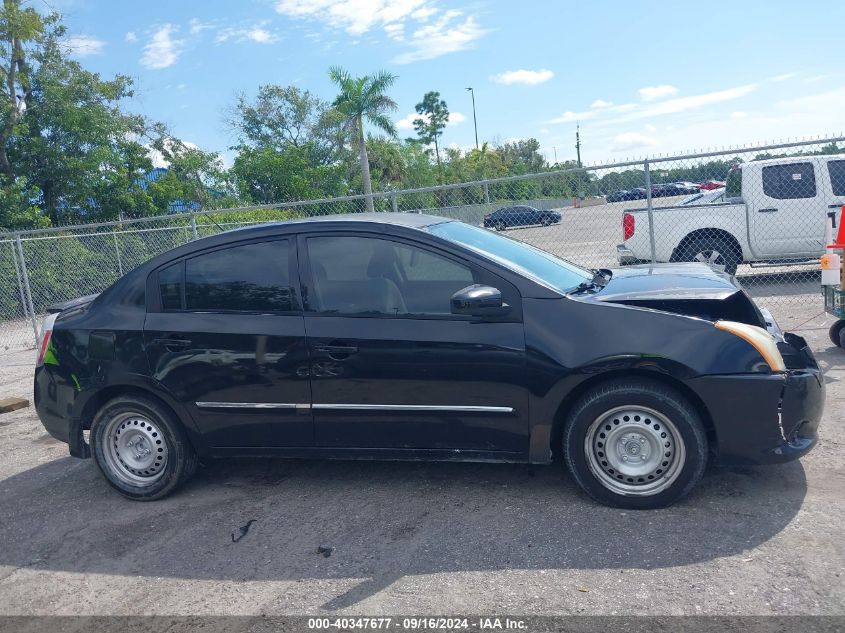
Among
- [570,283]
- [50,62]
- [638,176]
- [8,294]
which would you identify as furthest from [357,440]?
[50,62]

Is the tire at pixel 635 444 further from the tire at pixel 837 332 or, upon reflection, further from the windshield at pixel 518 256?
the tire at pixel 837 332

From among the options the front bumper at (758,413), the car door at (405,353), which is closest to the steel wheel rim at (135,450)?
the car door at (405,353)

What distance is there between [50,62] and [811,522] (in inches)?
960

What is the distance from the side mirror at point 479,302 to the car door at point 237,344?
1.00 meters

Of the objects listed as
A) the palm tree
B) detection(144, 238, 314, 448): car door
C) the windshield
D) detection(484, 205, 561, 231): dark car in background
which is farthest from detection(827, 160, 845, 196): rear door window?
the palm tree

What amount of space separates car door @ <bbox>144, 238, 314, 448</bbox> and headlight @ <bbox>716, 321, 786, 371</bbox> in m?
2.35

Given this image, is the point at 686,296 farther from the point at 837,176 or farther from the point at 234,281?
the point at 837,176

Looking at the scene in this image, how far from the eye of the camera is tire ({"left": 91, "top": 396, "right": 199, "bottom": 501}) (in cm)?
482

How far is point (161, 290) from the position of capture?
4.83 meters

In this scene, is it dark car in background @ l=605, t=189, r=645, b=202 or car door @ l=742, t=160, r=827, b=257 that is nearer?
dark car in background @ l=605, t=189, r=645, b=202

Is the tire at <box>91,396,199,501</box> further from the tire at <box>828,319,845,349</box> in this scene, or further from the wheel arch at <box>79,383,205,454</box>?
the tire at <box>828,319,845,349</box>

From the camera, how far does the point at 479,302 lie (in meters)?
4.07

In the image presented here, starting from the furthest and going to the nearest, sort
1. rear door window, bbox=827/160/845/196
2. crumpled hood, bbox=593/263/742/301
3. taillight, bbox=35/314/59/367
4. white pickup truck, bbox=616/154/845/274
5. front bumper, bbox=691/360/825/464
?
1. white pickup truck, bbox=616/154/845/274
2. rear door window, bbox=827/160/845/196
3. taillight, bbox=35/314/59/367
4. crumpled hood, bbox=593/263/742/301
5. front bumper, bbox=691/360/825/464

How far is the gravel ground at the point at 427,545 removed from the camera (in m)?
3.36
